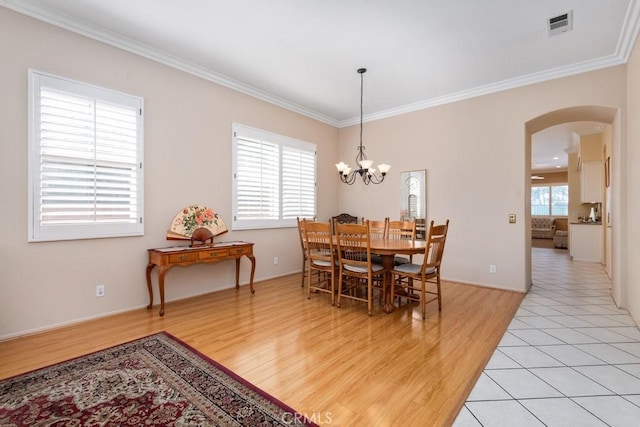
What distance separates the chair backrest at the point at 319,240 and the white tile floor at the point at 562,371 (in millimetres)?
1925

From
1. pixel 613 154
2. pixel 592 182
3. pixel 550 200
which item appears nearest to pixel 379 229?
pixel 613 154

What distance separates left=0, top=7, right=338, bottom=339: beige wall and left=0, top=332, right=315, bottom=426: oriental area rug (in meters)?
1.02

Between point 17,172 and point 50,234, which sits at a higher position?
point 17,172

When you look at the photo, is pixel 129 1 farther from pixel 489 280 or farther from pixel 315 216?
pixel 489 280

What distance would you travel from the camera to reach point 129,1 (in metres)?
2.71

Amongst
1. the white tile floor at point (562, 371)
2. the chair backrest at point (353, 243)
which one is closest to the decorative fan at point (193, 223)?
the chair backrest at point (353, 243)

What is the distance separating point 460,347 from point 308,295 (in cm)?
196

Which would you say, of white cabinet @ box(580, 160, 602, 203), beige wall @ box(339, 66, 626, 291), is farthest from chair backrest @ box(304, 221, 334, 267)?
white cabinet @ box(580, 160, 602, 203)

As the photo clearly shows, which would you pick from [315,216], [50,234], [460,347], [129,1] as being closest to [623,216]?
[460,347]

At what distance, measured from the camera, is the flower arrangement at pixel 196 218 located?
149 inches

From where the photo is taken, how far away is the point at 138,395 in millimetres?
1867

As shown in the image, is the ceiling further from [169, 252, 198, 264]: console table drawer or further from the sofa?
the sofa

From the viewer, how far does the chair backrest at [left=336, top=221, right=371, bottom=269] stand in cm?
320

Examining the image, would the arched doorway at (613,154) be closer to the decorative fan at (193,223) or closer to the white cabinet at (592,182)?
the white cabinet at (592,182)
